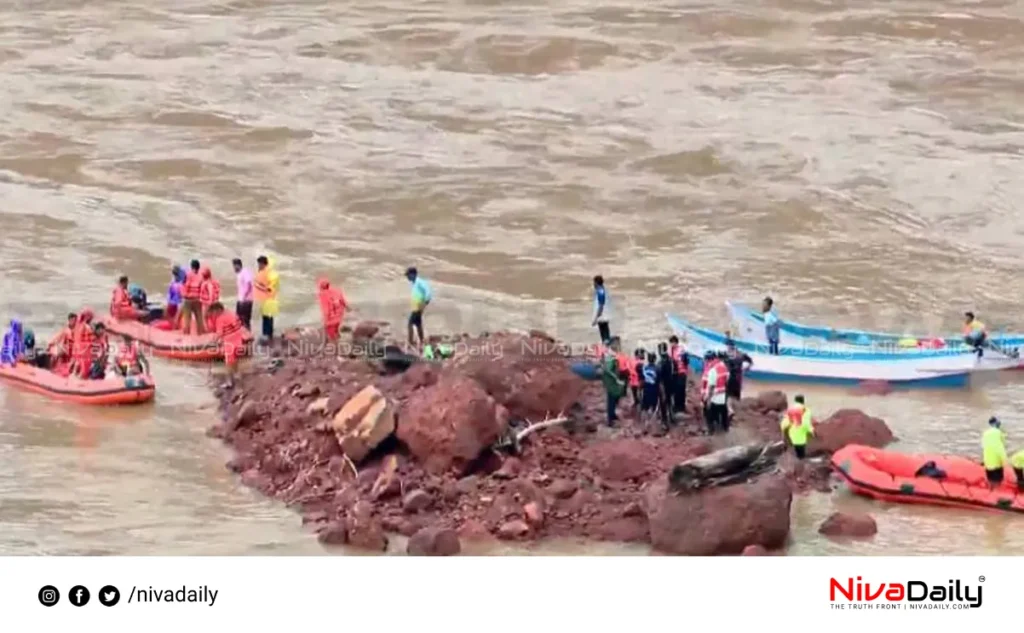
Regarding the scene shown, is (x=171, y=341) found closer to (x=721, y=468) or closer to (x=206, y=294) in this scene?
(x=206, y=294)

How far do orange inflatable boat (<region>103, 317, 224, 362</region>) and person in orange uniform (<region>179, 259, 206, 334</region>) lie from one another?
0.15m

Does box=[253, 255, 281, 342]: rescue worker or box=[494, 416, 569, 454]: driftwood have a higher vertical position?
box=[253, 255, 281, 342]: rescue worker

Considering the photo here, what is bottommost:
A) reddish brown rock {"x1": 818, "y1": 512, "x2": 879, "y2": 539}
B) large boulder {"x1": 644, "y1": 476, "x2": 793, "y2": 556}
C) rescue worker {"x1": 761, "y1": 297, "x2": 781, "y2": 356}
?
reddish brown rock {"x1": 818, "y1": 512, "x2": 879, "y2": 539}

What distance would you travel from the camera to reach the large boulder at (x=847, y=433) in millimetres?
18031

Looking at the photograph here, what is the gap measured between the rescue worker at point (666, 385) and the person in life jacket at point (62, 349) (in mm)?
6548

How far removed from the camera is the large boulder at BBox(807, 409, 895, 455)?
18031mm

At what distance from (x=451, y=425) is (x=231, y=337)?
Result: 5.23 metres

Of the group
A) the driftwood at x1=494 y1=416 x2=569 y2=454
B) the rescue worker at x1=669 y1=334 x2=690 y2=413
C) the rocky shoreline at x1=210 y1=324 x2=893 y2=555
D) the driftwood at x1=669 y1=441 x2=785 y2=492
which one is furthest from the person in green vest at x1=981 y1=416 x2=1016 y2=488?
the driftwood at x1=494 y1=416 x2=569 y2=454

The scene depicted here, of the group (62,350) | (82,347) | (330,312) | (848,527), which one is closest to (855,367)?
(848,527)

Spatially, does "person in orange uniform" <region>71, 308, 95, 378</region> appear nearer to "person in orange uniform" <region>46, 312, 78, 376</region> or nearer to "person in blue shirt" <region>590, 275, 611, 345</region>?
"person in orange uniform" <region>46, 312, 78, 376</region>

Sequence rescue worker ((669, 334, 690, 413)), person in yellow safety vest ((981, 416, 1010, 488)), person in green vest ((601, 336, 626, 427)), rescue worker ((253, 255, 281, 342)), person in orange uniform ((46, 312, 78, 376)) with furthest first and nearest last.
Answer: rescue worker ((253, 255, 281, 342)) < person in orange uniform ((46, 312, 78, 376)) < rescue worker ((669, 334, 690, 413)) < person in green vest ((601, 336, 626, 427)) < person in yellow safety vest ((981, 416, 1010, 488))

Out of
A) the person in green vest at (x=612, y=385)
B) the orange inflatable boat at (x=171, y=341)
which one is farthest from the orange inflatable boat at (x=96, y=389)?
the person in green vest at (x=612, y=385)

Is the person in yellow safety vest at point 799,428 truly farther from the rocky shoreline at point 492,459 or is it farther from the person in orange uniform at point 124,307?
the person in orange uniform at point 124,307
